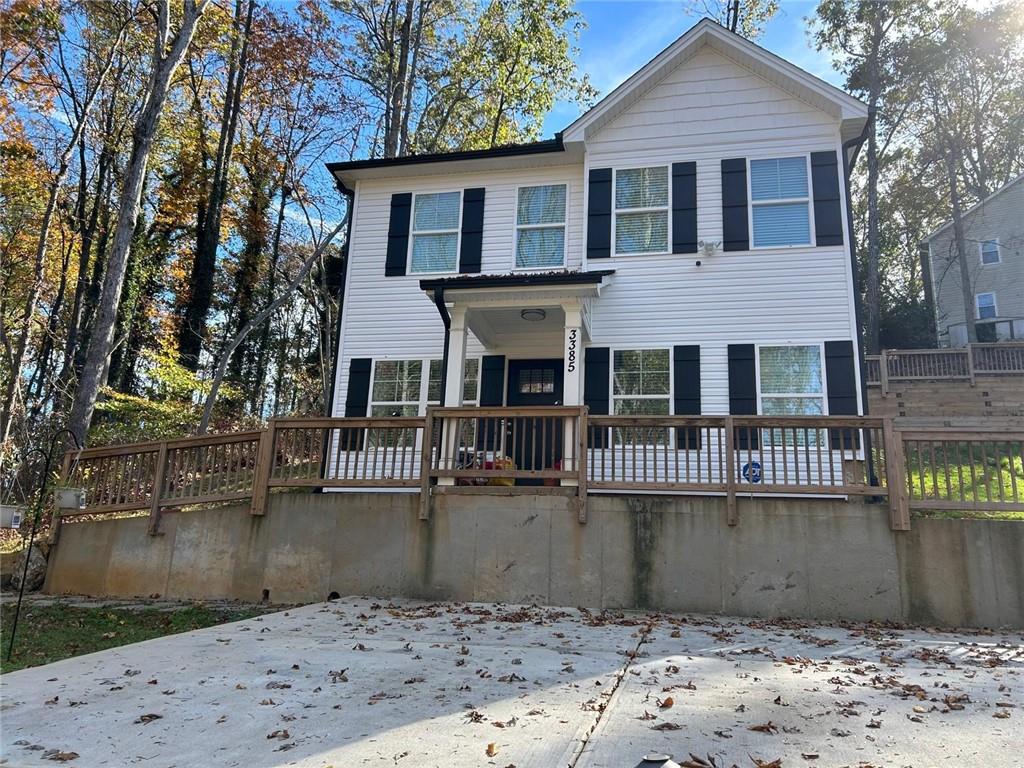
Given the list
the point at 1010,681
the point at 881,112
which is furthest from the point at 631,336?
the point at 881,112

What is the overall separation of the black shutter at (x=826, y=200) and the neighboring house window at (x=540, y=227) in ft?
12.9

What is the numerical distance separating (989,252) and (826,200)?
2030 centimetres

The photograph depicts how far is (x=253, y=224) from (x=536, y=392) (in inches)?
661

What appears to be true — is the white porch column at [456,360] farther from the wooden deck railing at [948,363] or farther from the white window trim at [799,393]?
the wooden deck railing at [948,363]

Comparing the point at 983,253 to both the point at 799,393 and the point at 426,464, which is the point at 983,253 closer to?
the point at 799,393

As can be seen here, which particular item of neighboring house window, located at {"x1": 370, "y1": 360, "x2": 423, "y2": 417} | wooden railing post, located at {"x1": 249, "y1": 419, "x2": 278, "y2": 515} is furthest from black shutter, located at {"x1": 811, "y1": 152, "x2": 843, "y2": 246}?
wooden railing post, located at {"x1": 249, "y1": 419, "x2": 278, "y2": 515}

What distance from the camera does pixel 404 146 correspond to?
18.5 m

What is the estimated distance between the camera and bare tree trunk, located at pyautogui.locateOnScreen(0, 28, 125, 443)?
12.2 metres

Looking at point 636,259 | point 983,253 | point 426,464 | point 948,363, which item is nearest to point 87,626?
point 426,464

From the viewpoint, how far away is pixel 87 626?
6207mm

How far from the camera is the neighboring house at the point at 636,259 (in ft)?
30.2

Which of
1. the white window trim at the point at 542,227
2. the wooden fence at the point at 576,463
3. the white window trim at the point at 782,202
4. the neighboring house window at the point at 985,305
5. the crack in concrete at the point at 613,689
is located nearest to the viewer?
the crack in concrete at the point at 613,689

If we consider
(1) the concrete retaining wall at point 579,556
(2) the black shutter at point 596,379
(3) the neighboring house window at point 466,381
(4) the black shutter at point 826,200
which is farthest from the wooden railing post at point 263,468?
(4) the black shutter at point 826,200

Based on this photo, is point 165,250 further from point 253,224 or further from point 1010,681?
point 1010,681
